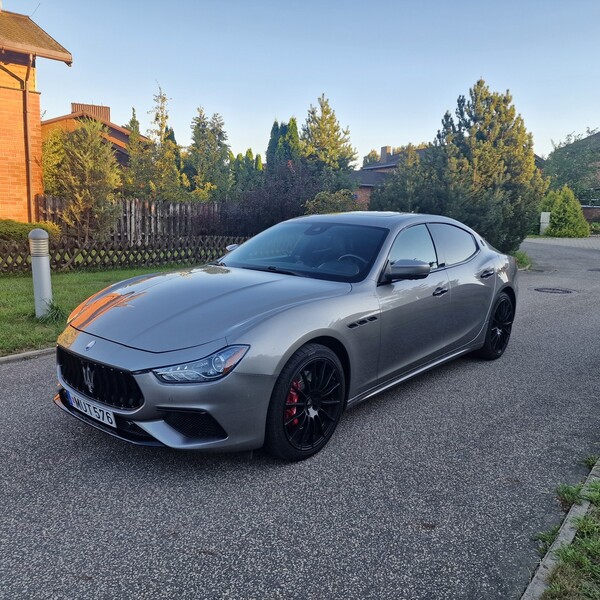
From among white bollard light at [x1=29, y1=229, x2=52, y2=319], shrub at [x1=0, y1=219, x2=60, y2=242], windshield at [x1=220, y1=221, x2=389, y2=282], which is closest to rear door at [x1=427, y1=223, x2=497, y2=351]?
windshield at [x1=220, y1=221, x2=389, y2=282]

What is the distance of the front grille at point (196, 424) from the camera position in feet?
9.08

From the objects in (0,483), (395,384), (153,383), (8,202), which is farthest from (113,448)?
(8,202)

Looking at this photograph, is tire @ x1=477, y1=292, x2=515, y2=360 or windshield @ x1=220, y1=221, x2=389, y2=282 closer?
windshield @ x1=220, y1=221, x2=389, y2=282

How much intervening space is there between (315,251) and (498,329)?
2441 millimetres

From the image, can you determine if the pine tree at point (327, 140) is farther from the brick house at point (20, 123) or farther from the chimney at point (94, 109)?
the brick house at point (20, 123)

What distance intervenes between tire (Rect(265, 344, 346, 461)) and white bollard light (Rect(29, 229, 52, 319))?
446 centimetres

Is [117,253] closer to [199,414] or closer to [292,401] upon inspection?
[292,401]

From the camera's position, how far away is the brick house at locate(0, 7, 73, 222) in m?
13.2

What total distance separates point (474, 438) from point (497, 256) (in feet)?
8.01

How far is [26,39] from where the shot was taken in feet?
44.0

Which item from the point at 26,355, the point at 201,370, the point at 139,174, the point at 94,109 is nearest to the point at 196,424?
the point at 201,370

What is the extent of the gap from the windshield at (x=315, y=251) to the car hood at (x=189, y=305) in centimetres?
21

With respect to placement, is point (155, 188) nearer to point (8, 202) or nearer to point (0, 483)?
point (8, 202)

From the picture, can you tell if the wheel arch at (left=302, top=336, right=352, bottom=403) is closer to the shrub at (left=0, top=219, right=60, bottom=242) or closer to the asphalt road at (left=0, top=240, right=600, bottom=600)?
the asphalt road at (left=0, top=240, right=600, bottom=600)
